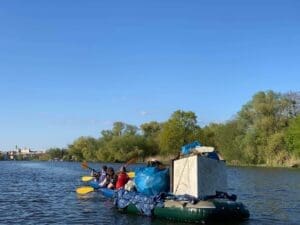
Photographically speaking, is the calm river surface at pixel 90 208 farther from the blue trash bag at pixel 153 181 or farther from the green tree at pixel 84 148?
the green tree at pixel 84 148

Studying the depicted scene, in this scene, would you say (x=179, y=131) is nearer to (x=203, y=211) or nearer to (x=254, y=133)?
(x=254, y=133)

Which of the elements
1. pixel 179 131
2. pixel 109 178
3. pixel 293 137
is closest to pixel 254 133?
pixel 293 137

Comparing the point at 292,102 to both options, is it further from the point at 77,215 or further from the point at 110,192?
the point at 77,215

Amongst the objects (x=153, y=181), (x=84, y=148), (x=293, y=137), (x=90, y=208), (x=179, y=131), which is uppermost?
(x=179, y=131)

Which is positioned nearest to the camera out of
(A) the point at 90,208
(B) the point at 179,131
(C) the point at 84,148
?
(A) the point at 90,208

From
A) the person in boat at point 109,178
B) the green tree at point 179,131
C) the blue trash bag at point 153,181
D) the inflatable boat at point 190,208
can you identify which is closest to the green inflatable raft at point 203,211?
the inflatable boat at point 190,208

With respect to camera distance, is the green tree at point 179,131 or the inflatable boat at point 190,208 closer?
the inflatable boat at point 190,208

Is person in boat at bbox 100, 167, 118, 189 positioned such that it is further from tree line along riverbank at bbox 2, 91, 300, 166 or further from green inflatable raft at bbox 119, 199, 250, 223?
tree line along riverbank at bbox 2, 91, 300, 166

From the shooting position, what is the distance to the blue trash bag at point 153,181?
25688mm

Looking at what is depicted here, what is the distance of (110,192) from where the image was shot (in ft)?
110

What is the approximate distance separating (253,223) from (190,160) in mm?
4107

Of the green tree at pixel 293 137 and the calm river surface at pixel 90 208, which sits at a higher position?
the green tree at pixel 293 137

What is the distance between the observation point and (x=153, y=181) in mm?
25812

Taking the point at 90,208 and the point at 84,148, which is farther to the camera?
the point at 84,148
